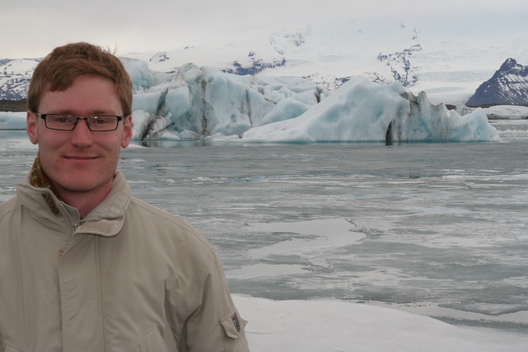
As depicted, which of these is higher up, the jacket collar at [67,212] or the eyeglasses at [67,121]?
the eyeglasses at [67,121]

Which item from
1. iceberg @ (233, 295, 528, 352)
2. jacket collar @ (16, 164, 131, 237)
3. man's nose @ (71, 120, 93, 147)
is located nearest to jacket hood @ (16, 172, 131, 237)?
jacket collar @ (16, 164, 131, 237)

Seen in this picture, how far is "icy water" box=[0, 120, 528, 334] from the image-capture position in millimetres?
4758

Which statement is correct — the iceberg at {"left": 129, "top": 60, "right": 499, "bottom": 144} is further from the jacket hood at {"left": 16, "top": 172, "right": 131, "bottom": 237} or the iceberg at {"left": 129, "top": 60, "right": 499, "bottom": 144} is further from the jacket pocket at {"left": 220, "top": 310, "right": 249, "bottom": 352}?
the jacket hood at {"left": 16, "top": 172, "right": 131, "bottom": 237}

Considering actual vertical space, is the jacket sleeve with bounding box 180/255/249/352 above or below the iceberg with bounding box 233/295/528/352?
above

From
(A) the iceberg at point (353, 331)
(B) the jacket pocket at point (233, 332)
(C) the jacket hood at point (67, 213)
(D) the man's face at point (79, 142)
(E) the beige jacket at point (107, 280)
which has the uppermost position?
(D) the man's face at point (79, 142)

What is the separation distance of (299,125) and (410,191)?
17096 mm

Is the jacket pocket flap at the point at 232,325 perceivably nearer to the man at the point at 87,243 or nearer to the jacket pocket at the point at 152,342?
the man at the point at 87,243

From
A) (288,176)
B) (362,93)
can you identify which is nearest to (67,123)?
(288,176)

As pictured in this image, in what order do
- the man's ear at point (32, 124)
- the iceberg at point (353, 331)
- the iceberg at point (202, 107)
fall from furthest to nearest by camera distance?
the iceberg at point (202, 107) < the iceberg at point (353, 331) < the man's ear at point (32, 124)

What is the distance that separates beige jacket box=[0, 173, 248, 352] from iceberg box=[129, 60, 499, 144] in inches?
1003

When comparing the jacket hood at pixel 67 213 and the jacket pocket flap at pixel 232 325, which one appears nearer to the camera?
the jacket hood at pixel 67 213

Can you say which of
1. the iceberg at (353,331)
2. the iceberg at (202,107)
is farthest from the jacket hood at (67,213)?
the iceberg at (202,107)

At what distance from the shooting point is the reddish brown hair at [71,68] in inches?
55.7

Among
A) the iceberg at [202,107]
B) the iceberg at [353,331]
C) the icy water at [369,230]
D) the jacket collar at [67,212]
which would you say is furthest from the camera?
the iceberg at [202,107]
